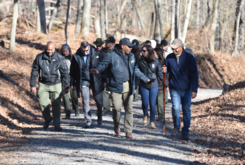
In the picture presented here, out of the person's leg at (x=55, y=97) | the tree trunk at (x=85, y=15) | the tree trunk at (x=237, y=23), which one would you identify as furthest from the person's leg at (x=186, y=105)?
the tree trunk at (x=237, y=23)

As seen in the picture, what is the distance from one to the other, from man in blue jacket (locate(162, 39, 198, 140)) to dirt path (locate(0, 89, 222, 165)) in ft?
2.83

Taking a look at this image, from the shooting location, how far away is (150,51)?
28.0 feet

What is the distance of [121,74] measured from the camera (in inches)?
276

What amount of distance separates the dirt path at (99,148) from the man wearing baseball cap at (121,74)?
67 centimetres

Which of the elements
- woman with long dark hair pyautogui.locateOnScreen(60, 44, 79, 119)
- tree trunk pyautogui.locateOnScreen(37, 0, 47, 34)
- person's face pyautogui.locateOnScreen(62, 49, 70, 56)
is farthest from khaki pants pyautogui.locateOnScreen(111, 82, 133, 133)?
tree trunk pyautogui.locateOnScreen(37, 0, 47, 34)

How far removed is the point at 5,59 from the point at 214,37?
2226 centimetres

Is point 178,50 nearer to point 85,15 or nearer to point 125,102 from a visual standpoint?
point 125,102

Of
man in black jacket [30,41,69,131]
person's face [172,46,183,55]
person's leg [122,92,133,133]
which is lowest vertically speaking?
person's leg [122,92,133,133]

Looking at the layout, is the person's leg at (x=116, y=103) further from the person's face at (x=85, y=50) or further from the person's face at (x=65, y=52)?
the person's face at (x=65, y=52)

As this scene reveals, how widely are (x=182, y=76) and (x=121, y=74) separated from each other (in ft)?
4.57

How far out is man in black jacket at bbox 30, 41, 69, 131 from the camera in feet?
25.6

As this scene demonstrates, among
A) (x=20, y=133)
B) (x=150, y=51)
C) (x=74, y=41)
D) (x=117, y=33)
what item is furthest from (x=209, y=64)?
(x=20, y=133)

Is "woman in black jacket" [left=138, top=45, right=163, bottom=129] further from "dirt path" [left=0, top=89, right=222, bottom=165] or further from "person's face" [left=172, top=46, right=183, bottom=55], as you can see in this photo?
"person's face" [left=172, top=46, right=183, bottom=55]

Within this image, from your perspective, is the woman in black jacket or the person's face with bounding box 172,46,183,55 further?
the woman in black jacket
